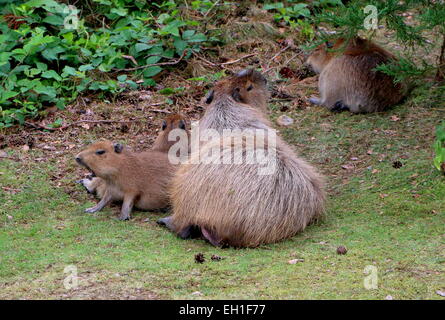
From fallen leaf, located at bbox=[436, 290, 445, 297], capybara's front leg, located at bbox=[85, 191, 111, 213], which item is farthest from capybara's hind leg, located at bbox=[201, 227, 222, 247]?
fallen leaf, located at bbox=[436, 290, 445, 297]

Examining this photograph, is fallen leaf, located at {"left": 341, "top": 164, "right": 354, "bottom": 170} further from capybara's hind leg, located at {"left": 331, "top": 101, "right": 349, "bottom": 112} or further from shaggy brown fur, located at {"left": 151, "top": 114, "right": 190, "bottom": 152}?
shaggy brown fur, located at {"left": 151, "top": 114, "right": 190, "bottom": 152}

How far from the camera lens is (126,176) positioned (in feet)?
17.9

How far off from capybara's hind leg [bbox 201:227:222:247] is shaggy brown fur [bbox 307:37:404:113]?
2.94m

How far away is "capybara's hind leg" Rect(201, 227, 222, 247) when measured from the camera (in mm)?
4641

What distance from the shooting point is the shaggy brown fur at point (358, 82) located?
7.02m

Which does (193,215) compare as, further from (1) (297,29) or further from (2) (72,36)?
(1) (297,29)

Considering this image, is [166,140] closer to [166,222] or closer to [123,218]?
[123,218]

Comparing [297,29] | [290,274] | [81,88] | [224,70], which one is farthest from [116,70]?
[290,274]

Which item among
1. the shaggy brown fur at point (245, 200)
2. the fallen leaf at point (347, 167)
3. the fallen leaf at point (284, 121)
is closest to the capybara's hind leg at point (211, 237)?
the shaggy brown fur at point (245, 200)

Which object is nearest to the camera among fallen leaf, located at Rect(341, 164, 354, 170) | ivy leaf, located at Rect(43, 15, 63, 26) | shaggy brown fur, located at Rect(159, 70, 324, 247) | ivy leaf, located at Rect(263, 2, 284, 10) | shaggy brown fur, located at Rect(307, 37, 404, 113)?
shaggy brown fur, located at Rect(159, 70, 324, 247)

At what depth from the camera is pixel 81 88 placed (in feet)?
24.3

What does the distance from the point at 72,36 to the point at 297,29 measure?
290 centimetres

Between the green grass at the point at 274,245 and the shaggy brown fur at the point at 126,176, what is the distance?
4.8 inches

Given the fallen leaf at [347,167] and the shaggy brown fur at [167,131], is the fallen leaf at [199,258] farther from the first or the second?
the fallen leaf at [347,167]
